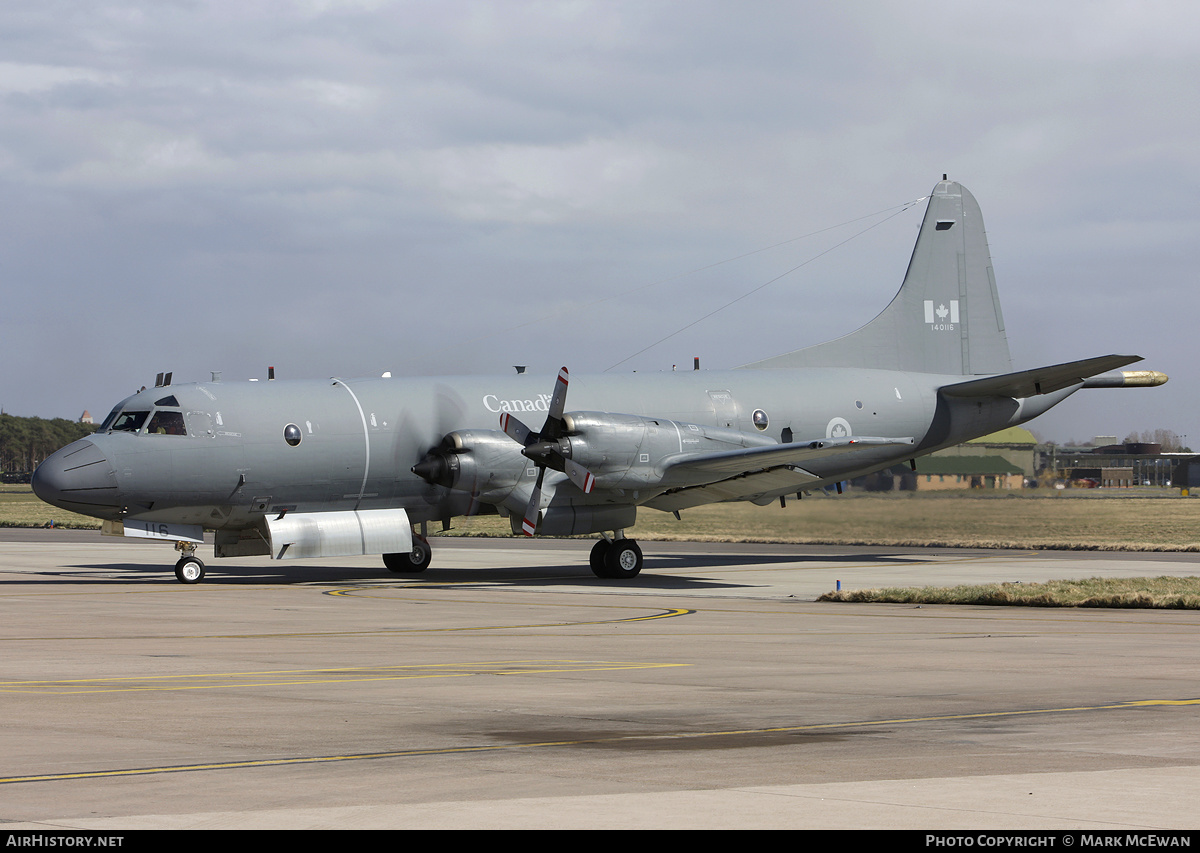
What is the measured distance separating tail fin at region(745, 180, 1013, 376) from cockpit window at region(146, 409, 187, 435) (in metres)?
19.6

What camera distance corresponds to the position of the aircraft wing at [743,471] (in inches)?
1192

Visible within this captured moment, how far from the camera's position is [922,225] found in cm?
4081

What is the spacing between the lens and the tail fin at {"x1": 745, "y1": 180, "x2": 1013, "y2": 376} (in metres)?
39.9

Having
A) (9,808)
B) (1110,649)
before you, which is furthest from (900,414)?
(9,808)

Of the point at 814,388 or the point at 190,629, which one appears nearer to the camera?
the point at 190,629

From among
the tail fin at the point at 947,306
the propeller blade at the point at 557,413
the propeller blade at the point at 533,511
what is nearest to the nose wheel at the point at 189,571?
the propeller blade at the point at 533,511

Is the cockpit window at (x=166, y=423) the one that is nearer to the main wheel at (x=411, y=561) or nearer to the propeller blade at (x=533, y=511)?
the main wheel at (x=411, y=561)

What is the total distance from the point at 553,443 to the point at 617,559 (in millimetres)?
3799

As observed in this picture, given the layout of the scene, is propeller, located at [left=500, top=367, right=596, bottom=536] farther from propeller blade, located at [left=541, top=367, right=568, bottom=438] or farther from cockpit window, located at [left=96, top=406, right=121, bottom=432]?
cockpit window, located at [left=96, top=406, right=121, bottom=432]

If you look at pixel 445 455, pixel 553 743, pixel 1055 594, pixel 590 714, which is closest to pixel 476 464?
pixel 445 455

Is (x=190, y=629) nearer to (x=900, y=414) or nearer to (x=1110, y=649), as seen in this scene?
(x=1110, y=649)

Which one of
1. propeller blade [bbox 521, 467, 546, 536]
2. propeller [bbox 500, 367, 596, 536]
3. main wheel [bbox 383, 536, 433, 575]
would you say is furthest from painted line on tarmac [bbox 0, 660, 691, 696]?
main wheel [bbox 383, 536, 433, 575]

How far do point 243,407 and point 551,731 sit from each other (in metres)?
20.9

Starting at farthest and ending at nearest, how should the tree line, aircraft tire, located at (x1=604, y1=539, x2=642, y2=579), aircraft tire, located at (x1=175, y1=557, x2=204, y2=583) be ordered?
the tree line < aircraft tire, located at (x1=604, y1=539, x2=642, y2=579) < aircraft tire, located at (x1=175, y1=557, x2=204, y2=583)
